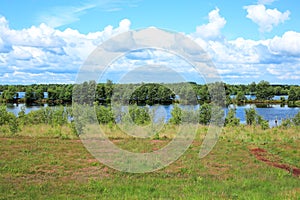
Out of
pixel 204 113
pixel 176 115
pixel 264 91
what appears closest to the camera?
pixel 176 115

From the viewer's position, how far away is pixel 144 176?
14.4 m

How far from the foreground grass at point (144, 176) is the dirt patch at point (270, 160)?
405 millimetres

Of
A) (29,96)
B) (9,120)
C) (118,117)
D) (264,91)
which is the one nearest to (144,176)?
(118,117)

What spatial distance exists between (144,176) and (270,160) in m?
7.51

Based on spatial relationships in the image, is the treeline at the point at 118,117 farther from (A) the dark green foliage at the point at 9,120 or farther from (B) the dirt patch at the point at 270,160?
(B) the dirt patch at the point at 270,160

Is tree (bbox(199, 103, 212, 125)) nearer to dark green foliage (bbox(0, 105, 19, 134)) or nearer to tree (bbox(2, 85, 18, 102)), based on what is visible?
dark green foliage (bbox(0, 105, 19, 134))

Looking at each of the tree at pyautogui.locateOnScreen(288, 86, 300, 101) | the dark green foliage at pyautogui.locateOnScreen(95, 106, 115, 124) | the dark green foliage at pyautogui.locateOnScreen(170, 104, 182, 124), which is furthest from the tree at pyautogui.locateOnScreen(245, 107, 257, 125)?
the tree at pyautogui.locateOnScreen(288, 86, 300, 101)

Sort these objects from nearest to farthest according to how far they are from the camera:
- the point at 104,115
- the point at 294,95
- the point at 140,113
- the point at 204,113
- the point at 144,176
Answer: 1. the point at 144,176
2. the point at 140,113
3. the point at 104,115
4. the point at 204,113
5. the point at 294,95

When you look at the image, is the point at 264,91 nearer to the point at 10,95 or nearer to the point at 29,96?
the point at 29,96

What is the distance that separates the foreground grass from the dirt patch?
16.0 inches

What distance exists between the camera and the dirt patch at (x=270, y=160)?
15.7 meters

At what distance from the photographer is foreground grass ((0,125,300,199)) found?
1162cm

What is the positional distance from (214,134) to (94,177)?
17959 millimetres

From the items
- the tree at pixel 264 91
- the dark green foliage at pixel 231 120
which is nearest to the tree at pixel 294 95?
the tree at pixel 264 91
